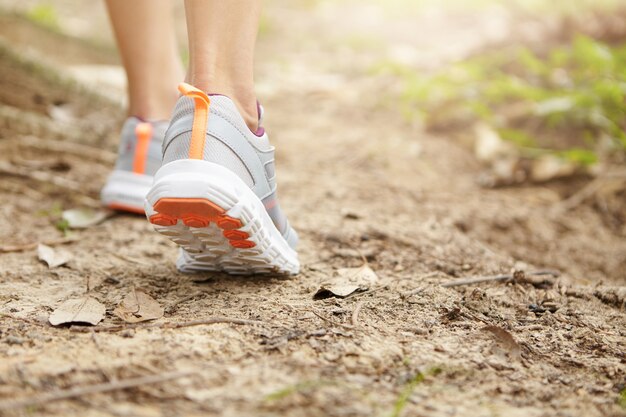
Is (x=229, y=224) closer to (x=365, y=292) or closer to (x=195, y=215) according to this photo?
(x=195, y=215)

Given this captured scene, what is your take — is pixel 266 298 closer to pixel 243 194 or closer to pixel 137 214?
pixel 243 194

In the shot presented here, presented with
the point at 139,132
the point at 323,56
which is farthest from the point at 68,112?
the point at 323,56

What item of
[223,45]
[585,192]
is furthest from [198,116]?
[585,192]

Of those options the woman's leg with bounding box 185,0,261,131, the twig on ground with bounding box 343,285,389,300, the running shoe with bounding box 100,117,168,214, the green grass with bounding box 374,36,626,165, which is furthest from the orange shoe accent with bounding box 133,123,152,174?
the green grass with bounding box 374,36,626,165

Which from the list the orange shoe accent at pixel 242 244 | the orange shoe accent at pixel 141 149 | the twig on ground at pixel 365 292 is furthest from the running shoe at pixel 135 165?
the twig on ground at pixel 365 292

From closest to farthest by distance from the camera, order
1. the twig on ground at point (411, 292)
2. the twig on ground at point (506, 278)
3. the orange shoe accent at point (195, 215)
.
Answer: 1. the orange shoe accent at point (195, 215)
2. the twig on ground at point (411, 292)
3. the twig on ground at point (506, 278)

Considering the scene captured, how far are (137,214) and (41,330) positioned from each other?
89 cm

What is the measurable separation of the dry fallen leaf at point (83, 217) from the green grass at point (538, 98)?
75.2 inches

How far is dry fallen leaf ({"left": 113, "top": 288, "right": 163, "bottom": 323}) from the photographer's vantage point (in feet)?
4.29

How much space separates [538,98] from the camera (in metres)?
3.07

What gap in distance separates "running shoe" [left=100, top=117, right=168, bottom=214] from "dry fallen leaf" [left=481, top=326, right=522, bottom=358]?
47.7 inches

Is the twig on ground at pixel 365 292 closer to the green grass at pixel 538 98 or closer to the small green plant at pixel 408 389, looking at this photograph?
the small green plant at pixel 408 389

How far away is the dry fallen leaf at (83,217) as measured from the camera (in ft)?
6.53

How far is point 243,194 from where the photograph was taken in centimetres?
129
